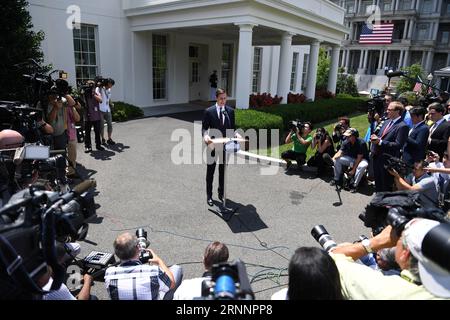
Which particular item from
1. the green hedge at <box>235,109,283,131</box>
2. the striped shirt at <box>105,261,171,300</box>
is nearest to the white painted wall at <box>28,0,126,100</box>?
the green hedge at <box>235,109,283,131</box>

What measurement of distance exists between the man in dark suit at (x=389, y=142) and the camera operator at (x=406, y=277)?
3562 mm

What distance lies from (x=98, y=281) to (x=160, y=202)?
7.66 feet

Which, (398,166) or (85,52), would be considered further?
(85,52)

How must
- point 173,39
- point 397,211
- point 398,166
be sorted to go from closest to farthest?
point 397,211, point 398,166, point 173,39

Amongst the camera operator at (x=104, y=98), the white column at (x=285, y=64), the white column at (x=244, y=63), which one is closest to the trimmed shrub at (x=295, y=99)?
the white column at (x=285, y=64)

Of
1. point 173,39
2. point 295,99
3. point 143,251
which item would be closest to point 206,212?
point 143,251

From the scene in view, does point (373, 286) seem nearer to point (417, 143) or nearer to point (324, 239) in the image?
point (324, 239)

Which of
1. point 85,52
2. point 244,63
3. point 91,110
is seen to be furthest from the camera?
point 85,52

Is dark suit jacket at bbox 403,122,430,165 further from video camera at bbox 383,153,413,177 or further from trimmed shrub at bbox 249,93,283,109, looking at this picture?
trimmed shrub at bbox 249,93,283,109

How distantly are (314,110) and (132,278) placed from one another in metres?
13.0

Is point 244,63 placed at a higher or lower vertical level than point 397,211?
higher

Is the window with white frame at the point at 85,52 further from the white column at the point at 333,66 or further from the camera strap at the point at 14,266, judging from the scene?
the white column at the point at 333,66

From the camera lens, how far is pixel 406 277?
189 cm

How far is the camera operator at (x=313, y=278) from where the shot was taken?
1.71 meters
